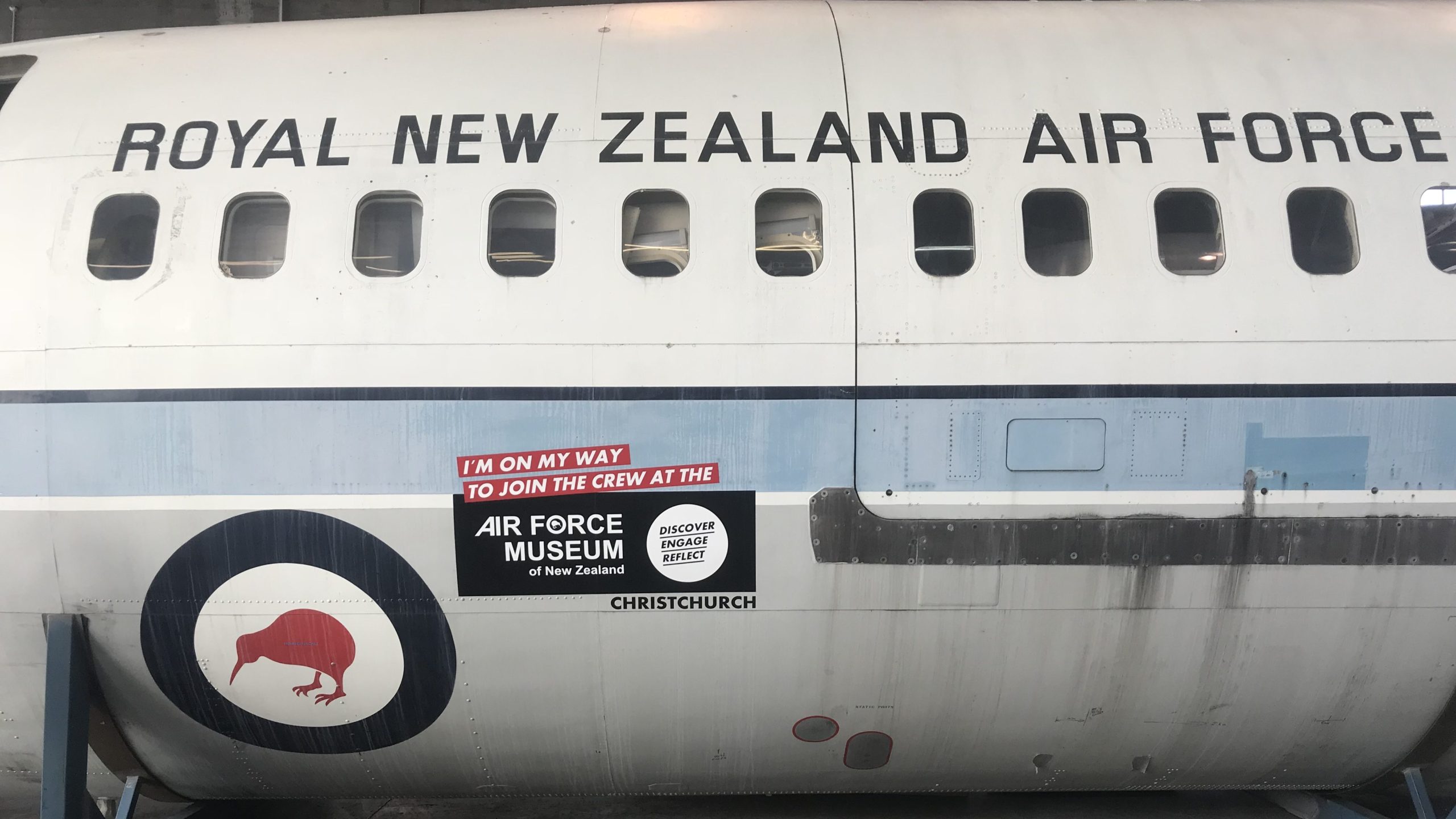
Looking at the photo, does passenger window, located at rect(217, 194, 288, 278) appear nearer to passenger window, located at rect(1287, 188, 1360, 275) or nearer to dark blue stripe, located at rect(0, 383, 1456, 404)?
dark blue stripe, located at rect(0, 383, 1456, 404)

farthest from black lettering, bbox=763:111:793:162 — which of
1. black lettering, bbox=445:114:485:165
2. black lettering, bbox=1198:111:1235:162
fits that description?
black lettering, bbox=1198:111:1235:162

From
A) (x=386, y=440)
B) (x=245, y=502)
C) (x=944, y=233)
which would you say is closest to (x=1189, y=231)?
(x=944, y=233)

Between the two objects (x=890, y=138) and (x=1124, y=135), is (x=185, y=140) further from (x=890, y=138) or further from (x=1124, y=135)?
(x=1124, y=135)

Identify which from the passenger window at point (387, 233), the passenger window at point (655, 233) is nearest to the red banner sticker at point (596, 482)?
the passenger window at point (655, 233)

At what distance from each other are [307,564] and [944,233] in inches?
119

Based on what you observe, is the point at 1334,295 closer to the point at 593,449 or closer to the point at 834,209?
the point at 834,209

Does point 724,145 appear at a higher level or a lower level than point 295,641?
higher

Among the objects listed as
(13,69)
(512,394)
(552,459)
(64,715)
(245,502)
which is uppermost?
(13,69)

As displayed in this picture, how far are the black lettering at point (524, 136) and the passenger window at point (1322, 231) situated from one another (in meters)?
3.19

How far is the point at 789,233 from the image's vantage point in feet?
11.9

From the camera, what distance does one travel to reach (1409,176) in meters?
3.66

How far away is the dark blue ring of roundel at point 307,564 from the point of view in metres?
3.57

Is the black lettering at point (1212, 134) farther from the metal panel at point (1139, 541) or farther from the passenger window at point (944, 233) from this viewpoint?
the metal panel at point (1139, 541)

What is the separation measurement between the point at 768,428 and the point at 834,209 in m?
0.96
